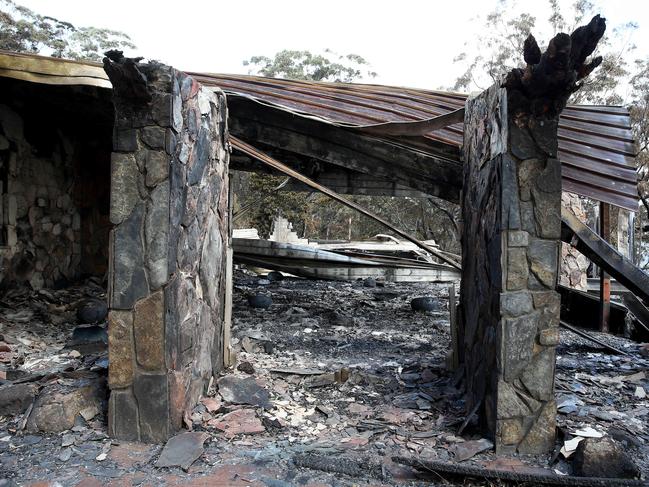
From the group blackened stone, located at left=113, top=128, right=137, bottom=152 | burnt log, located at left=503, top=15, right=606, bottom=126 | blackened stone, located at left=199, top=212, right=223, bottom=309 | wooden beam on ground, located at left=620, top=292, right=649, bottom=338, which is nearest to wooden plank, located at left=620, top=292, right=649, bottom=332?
wooden beam on ground, located at left=620, top=292, right=649, bottom=338

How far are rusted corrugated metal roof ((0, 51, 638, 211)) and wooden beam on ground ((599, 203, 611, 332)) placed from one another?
3.06 feet

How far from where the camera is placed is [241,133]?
621 cm

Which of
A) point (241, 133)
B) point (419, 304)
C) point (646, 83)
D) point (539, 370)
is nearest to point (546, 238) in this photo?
point (539, 370)

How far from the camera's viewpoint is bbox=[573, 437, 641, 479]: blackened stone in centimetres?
297

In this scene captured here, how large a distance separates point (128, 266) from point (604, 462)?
3.10 metres

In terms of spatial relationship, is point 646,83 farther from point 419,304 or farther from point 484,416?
point 484,416

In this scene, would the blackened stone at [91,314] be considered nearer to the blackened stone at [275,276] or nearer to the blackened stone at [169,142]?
the blackened stone at [169,142]

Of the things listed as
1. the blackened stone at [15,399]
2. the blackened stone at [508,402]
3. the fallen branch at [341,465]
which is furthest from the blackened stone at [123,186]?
the blackened stone at [508,402]

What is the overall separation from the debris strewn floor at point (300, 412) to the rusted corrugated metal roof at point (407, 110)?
6.19 ft

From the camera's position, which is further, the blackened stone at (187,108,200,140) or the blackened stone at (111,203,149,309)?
the blackened stone at (187,108,200,140)

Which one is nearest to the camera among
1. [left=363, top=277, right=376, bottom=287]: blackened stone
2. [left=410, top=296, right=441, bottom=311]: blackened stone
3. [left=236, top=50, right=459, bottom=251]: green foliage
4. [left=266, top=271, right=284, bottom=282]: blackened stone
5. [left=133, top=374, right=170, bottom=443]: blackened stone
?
[left=133, top=374, right=170, bottom=443]: blackened stone

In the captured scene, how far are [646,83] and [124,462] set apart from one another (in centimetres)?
2317

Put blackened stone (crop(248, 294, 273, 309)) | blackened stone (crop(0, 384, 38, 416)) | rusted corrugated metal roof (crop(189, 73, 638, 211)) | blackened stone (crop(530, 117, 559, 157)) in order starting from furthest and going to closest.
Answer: blackened stone (crop(248, 294, 273, 309)) → rusted corrugated metal roof (crop(189, 73, 638, 211)) → blackened stone (crop(0, 384, 38, 416)) → blackened stone (crop(530, 117, 559, 157))

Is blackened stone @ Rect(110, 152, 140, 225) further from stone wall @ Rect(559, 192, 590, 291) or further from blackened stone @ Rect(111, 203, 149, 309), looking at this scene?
stone wall @ Rect(559, 192, 590, 291)
